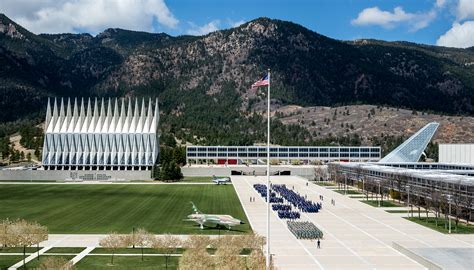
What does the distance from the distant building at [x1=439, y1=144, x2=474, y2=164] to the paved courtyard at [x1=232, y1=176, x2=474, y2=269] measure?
65520mm

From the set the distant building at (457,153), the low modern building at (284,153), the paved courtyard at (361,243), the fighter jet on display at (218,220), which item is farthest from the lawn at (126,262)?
the low modern building at (284,153)

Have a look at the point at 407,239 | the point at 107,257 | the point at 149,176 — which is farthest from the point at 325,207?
the point at 149,176

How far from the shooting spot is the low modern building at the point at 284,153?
576ft

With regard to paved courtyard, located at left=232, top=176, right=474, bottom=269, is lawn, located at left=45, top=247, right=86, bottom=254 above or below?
below

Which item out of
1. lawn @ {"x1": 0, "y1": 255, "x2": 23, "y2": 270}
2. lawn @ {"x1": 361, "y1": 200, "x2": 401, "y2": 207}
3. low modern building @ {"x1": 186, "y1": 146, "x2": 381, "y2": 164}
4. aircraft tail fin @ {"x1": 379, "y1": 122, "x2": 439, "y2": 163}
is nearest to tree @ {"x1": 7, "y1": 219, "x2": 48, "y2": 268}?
lawn @ {"x1": 0, "y1": 255, "x2": 23, "y2": 270}

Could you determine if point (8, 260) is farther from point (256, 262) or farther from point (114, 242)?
point (256, 262)

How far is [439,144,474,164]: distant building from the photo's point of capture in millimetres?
138400

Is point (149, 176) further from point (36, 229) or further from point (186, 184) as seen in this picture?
point (36, 229)

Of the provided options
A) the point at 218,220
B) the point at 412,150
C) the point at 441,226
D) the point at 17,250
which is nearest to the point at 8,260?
the point at 17,250

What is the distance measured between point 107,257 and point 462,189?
156 feet

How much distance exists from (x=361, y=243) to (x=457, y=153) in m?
96.9

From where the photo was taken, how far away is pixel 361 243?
5666 cm

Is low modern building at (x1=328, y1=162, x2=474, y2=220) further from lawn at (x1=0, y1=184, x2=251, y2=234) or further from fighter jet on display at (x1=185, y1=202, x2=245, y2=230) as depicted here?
fighter jet on display at (x1=185, y1=202, x2=245, y2=230)

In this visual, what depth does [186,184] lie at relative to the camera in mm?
128750
